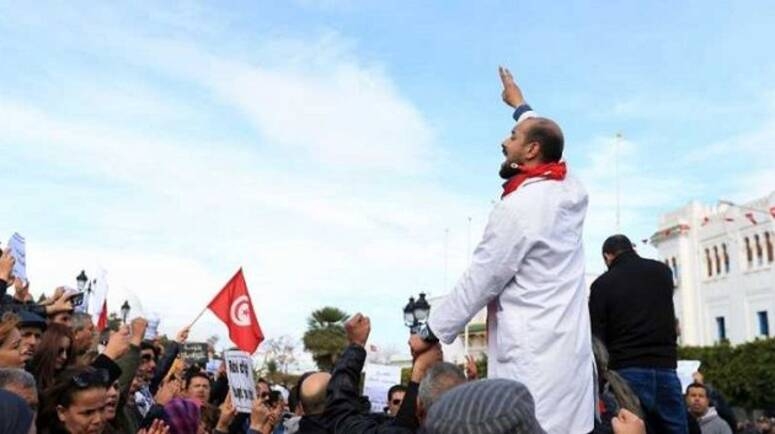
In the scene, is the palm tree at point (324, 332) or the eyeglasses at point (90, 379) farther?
the palm tree at point (324, 332)

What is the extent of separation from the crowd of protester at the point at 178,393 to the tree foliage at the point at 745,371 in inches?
1700

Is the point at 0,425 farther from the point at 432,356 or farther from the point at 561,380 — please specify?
the point at 561,380

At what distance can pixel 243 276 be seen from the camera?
14383 mm

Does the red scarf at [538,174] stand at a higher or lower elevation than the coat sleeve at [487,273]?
higher

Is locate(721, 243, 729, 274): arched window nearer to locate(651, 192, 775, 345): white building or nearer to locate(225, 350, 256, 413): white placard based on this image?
locate(651, 192, 775, 345): white building

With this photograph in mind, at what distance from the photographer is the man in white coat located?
12.9 feet

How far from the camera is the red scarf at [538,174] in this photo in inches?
169

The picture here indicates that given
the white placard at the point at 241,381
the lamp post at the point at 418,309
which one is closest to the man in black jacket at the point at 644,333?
the white placard at the point at 241,381

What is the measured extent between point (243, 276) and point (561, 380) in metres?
10.9

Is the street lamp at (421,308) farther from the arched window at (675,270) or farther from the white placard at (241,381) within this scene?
the arched window at (675,270)

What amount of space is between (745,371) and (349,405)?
1936 inches

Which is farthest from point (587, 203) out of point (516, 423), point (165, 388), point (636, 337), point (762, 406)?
point (762, 406)

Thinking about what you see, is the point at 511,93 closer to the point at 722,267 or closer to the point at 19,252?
the point at 19,252

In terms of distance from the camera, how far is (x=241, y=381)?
7387mm
